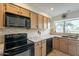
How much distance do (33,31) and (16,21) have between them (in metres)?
0.46

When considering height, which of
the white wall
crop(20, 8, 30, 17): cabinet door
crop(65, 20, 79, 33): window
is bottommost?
crop(65, 20, 79, 33): window

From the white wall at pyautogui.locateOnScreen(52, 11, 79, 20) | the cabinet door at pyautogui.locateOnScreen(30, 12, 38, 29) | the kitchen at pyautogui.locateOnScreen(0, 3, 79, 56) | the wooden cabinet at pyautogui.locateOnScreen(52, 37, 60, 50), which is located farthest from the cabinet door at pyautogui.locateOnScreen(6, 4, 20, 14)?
the wooden cabinet at pyautogui.locateOnScreen(52, 37, 60, 50)

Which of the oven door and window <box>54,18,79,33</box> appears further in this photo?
window <box>54,18,79,33</box>

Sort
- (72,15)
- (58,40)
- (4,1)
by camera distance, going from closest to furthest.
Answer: (4,1) < (72,15) < (58,40)

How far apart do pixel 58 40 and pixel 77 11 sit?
65cm

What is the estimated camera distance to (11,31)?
1938 millimetres

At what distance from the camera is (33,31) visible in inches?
89.0

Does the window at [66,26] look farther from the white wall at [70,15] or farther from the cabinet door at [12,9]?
the cabinet door at [12,9]

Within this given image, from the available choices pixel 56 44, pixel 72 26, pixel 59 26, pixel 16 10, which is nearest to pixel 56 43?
pixel 56 44

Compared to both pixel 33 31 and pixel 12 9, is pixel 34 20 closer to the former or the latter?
pixel 33 31

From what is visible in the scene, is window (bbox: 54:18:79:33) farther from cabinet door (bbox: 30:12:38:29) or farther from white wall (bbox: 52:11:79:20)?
cabinet door (bbox: 30:12:38:29)

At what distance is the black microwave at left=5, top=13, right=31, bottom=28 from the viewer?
69.9 inches

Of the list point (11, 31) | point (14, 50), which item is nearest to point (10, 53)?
point (14, 50)

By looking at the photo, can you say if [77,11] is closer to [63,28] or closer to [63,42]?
[63,28]
